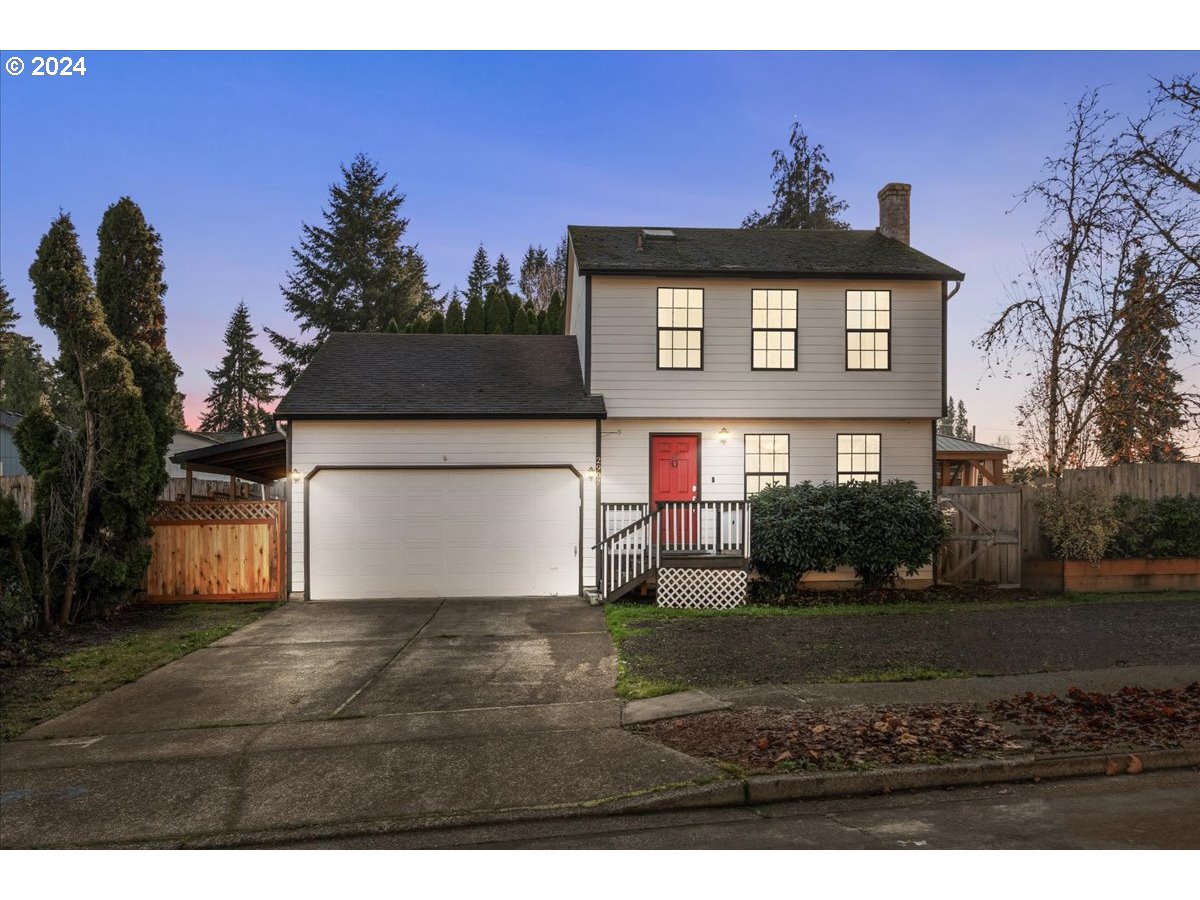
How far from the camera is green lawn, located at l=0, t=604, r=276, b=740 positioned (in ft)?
24.8

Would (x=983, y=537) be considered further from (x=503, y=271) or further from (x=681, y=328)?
(x=503, y=271)

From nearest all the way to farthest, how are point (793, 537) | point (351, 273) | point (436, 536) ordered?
1. point (793, 537)
2. point (436, 536)
3. point (351, 273)

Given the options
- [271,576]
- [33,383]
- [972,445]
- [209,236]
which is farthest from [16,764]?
[33,383]

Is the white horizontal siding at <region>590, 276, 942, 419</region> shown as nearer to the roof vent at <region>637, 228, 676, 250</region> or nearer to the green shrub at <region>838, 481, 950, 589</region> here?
the roof vent at <region>637, 228, 676, 250</region>

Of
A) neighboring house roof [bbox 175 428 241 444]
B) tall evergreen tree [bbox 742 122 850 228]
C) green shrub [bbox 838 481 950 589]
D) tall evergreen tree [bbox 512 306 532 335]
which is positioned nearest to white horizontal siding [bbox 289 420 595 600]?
green shrub [bbox 838 481 950 589]

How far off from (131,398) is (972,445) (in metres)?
21.0

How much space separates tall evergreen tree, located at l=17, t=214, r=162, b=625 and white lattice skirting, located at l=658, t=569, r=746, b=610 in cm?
847

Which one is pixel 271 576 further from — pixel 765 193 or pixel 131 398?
pixel 765 193

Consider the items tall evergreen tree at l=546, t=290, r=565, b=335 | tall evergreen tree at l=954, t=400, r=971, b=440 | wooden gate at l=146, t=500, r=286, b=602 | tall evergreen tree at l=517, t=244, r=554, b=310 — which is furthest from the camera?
tall evergreen tree at l=954, t=400, r=971, b=440

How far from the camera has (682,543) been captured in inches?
555

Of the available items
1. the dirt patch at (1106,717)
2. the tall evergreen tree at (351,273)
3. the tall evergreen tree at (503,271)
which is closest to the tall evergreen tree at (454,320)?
the tall evergreen tree at (351,273)

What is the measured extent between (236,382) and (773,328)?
152 feet

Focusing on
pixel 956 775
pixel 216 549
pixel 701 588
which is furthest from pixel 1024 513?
pixel 216 549

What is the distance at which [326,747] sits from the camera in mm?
6078
